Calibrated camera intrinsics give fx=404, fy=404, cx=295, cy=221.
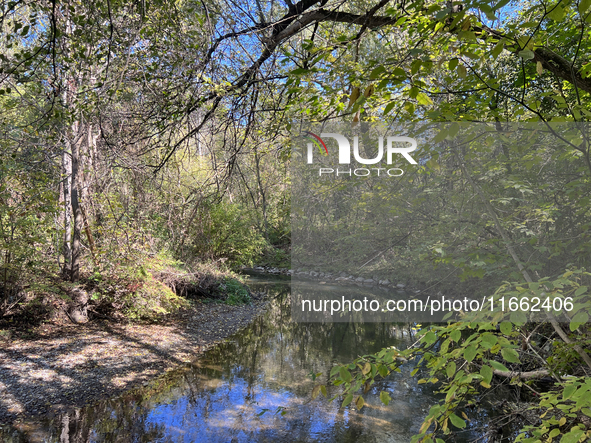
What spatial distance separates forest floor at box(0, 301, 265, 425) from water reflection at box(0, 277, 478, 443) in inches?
13.5

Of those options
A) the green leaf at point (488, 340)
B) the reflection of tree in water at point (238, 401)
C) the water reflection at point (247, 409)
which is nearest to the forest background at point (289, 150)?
the green leaf at point (488, 340)

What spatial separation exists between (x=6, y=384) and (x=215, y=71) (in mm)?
4820

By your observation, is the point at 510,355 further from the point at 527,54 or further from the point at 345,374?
the point at 527,54

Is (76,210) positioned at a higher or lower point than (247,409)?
higher

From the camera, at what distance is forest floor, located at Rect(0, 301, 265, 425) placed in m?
4.95

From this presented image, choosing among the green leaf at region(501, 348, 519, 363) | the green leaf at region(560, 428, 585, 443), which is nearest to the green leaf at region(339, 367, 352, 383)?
the green leaf at region(501, 348, 519, 363)

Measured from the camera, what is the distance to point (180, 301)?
927 centimetres

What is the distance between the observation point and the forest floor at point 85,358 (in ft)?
16.2

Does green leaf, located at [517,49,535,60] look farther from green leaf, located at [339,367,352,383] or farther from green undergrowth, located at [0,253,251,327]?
green undergrowth, located at [0,253,251,327]

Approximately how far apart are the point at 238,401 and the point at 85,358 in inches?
97.5

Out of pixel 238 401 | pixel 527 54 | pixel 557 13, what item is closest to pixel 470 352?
pixel 527 54

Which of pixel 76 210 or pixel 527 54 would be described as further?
pixel 76 210

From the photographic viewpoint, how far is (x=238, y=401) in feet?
18.0

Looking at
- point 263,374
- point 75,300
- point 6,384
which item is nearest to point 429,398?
point 263,374
